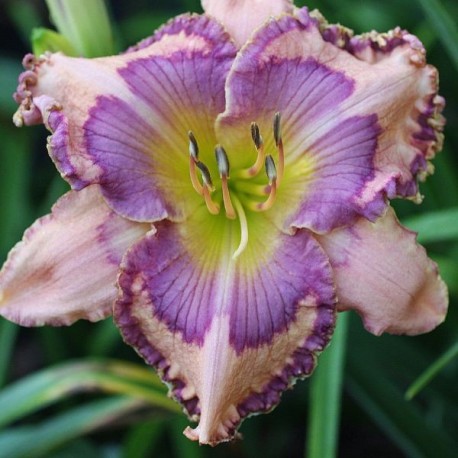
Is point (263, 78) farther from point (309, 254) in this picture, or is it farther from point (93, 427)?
point (93, 427)

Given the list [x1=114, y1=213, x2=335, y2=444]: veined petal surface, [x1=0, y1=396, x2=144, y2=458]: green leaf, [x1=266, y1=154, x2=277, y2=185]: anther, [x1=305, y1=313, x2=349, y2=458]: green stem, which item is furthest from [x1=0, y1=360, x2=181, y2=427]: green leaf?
[x1=266, y1=154, x2=277, y2=185]: anther

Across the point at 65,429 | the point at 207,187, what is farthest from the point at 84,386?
the point at 207,187

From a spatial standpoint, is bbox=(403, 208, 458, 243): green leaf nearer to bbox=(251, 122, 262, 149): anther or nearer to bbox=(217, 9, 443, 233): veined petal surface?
bbox=(217, 9, 443, 233): veined petal surface

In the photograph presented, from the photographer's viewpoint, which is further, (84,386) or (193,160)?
(84,386)

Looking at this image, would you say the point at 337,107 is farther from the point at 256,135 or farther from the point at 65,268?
the point at 65,268

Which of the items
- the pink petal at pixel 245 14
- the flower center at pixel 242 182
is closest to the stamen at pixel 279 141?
Result: the flower center at pixel 242 182

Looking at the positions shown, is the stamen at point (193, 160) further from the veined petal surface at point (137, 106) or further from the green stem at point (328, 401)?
the green stem at point (328, 401)
